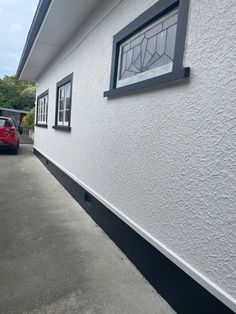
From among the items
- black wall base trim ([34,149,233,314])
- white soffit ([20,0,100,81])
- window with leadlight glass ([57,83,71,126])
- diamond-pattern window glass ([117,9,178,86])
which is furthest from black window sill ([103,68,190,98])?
window with leadlight glass ([57,83,71,126])

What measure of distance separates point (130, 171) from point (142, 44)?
1.44 m

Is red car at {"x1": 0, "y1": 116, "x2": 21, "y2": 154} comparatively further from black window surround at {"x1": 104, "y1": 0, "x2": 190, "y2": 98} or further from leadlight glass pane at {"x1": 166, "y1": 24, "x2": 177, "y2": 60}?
leadlight glass pane at {"x1": 166, "y1": 24, "x2": 177, "y2": 60}

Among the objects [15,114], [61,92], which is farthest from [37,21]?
[15,114]

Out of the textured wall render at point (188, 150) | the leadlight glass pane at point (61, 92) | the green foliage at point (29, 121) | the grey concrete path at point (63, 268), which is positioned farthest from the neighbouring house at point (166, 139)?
the green foliage at point (29, 121)

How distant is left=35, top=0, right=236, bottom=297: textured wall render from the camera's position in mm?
1794

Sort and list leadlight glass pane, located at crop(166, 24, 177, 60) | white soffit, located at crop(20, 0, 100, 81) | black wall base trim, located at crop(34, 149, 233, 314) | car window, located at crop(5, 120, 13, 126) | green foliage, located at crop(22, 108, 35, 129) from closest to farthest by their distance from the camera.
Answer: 1. black wall base trim, located at crop(34, 149, 233, 314)
2. leadlight glass pane, located at crop(166, 24, 177, 60)
3. white soffit, located at crop(20, 0, 100, 81)
4. car window, located at crop(5, 120, 13, 126)
5. green foliage, located at crop(22, 108, 35, 129)

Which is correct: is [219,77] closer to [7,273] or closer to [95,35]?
[7,273]

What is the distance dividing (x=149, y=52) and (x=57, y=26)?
316 centimetres

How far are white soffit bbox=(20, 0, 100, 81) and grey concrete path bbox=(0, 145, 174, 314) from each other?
338cm

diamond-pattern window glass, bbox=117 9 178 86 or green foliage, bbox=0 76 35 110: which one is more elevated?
green foliage, bbox=0 76 35 110

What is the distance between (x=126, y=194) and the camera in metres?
3.15

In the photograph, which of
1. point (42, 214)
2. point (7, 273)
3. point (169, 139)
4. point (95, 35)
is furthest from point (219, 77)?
point (42, 214)

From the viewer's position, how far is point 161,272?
7.97ft

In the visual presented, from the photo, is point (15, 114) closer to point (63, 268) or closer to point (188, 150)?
point (63, 268)
